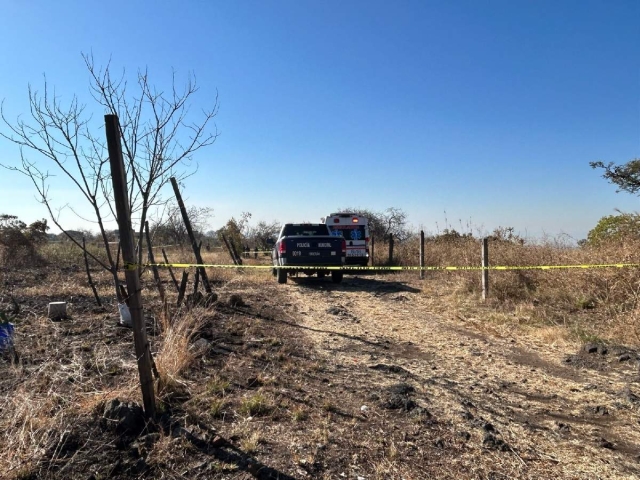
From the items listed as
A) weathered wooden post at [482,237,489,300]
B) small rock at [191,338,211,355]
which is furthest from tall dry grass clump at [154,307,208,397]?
weathered wooden post at [482,237,489,300]

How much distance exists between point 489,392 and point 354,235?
15.7m

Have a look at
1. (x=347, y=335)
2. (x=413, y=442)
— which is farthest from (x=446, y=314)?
(x=413, y=442)

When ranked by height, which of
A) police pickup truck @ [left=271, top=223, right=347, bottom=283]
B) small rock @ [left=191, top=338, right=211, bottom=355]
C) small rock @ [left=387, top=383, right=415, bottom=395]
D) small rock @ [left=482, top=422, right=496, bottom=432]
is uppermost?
police pickup truck @ [left=271, top=223, right=347, bottom=283]

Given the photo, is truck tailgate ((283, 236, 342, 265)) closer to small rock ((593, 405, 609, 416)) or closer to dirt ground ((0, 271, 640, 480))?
dirt ground ((0, 271, 640, 480))

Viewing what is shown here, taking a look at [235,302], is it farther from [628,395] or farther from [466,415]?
[628,395]

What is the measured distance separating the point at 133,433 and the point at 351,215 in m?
17.5

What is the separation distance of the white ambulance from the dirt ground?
12944 millimetres

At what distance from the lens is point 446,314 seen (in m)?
8.87

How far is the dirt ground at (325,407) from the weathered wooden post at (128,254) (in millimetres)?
271

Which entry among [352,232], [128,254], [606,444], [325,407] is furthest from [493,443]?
[352,232]

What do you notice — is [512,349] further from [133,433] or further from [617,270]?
[133,433]

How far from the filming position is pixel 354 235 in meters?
20.0

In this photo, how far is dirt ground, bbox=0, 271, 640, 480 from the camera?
2.95m

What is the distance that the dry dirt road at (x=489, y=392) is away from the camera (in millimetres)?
3104
